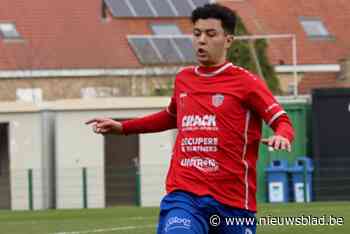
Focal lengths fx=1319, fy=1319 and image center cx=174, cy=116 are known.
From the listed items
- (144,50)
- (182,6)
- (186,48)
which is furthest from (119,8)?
(186,48)

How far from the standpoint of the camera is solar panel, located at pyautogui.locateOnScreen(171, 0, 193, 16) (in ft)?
159

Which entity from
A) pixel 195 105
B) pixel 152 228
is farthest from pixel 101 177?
pixel 195 105

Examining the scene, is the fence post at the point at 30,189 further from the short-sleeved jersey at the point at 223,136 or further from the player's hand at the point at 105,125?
the short-sleeved jersey at the point at 223,136

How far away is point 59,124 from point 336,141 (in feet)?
21.0

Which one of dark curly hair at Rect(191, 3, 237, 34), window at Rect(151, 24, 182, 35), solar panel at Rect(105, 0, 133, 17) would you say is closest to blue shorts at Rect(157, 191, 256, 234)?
dark curly hair at Rect(191, 3, 237, 34)

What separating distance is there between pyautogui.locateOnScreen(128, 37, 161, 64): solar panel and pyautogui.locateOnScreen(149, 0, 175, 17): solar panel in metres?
1.54

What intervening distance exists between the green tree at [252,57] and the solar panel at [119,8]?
27.1ft

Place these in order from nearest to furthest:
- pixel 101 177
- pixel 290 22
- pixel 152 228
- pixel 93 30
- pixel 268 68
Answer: pixel 152 228 < pixel 101 177 < pixel 268 68 < pixel 93 30 < pixel 290 22

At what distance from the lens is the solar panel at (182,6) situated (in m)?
48.5

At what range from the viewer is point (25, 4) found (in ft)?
157

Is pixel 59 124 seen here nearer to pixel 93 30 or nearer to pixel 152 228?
pixel 152 228

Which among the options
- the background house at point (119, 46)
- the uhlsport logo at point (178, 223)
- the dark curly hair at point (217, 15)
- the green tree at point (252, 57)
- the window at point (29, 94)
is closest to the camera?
the uhlsport logo at point (178, 223)

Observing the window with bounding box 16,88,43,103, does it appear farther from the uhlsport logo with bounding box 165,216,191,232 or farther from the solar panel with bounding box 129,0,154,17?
the uhlsport logo with bounding box 165,216,191,232

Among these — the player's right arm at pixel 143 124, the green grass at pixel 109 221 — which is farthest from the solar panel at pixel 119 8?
the player's right arm at pixel 143 124
